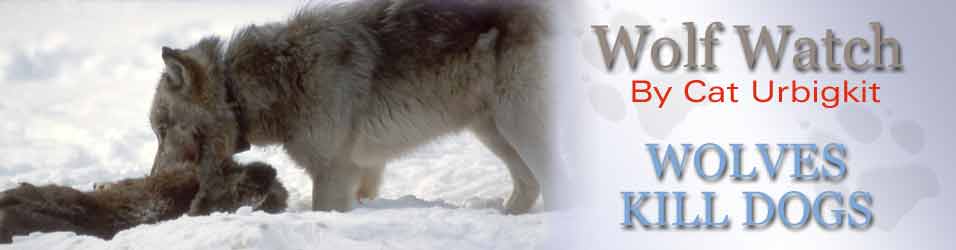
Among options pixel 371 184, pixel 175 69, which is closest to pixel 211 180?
pixel 175 69

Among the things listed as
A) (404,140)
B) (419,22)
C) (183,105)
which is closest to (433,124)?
(404,140)

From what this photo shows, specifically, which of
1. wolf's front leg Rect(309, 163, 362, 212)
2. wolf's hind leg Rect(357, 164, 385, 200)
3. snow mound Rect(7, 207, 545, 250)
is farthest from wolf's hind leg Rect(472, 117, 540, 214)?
snow mound Rect(7, 207, 545, 250)

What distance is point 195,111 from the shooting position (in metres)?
6.90

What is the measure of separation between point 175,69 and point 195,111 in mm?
351

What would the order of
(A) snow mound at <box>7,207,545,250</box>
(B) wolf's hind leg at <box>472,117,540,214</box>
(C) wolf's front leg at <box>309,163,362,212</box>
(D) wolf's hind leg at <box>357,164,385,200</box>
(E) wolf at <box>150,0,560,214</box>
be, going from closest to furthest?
(A) snow mound at <box>7,207,545,250</box> < (E) wolf at <box>150,0,560,214</box> < (C) wolf's front leg at <box>309,163,362,212</box> < (B) wolf's hind leg at <box>472,117,540,214</box> < (D) wolf's hind leg at <box>357,164,385,200</box>

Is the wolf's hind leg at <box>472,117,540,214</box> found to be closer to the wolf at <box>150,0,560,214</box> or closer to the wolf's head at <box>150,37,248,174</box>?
the wolf at <box>150,0,560,214</box>

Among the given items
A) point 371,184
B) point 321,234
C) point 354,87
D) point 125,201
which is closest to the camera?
point 321,234

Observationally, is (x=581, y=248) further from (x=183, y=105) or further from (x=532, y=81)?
(x=183, y=105)

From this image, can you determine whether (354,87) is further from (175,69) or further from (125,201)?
(125,201)

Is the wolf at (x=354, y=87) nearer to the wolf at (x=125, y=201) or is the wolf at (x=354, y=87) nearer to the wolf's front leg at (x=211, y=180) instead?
the wolf's front leg at (x=211, y=180)

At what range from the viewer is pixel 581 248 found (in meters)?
4.85

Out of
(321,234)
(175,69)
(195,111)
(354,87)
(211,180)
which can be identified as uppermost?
(175,69)

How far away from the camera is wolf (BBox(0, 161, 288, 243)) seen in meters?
5.54

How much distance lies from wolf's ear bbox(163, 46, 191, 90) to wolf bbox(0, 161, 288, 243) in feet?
2.02
